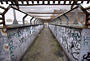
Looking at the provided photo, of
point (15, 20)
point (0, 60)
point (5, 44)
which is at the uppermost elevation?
point (15, 20)

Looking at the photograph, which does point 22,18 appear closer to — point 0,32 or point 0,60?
point 0,32

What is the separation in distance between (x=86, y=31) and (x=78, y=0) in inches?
39.2

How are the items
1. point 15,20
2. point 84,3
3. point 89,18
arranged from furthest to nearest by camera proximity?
1. point 15,20
2. point 84,3
3. point 89,18

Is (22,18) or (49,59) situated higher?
(22,18)

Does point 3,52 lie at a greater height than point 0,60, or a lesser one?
greater

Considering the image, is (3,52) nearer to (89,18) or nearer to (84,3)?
(89,18)

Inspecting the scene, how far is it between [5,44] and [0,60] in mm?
677

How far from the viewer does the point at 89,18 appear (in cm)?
204

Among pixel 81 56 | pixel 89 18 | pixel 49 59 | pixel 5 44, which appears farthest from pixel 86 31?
pixel 5 44

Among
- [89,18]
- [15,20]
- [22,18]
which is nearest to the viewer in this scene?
[89,18]

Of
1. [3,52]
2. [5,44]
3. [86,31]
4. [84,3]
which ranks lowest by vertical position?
[3,52]

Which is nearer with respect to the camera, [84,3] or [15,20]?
[84,3]

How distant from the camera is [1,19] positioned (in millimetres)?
2186

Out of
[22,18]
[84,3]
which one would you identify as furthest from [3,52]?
[84,3]
